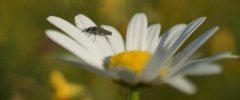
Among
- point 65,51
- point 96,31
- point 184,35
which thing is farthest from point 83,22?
point 65,51

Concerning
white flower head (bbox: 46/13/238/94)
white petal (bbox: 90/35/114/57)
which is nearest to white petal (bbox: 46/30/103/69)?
white flower head (bbox: 46/13/238/94)

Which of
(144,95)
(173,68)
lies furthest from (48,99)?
(173,68)

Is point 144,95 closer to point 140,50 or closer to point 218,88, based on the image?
point 218,88

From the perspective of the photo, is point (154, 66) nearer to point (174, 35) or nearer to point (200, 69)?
point (200, 69)

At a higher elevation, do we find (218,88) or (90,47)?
(218,88)

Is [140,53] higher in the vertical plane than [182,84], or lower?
higher

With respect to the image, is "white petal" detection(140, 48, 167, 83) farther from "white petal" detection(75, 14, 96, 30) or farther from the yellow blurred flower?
the yellow blurred flower

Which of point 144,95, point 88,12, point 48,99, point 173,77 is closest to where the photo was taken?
point 173,77
